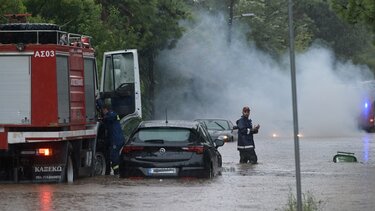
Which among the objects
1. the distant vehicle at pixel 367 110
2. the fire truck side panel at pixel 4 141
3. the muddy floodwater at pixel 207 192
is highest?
→ the distant vehicle at pixel 367 110

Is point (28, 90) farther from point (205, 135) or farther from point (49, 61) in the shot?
point (205, 135)

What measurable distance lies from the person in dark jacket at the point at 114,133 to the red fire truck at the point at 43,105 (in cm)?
110

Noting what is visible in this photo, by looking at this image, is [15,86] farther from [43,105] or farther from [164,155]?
[164,155]

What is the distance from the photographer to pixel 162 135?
20.3 metres

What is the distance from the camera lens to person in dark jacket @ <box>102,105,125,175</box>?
878 inches

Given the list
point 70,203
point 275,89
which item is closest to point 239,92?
point 275,89

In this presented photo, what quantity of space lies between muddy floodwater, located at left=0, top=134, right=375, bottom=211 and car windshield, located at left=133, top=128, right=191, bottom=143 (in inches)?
35.1

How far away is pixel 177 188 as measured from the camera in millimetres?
18078

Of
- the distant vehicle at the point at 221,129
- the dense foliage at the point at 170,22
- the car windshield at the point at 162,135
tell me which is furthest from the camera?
the distant vehicle at the point at 221,129

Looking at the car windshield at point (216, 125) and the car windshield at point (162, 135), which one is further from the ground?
the car windshield at point (216, 125)

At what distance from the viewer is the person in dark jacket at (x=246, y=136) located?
2616 centimetres

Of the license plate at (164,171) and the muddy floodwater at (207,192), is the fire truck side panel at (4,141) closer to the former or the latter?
the muddy floodwater at (207,192)

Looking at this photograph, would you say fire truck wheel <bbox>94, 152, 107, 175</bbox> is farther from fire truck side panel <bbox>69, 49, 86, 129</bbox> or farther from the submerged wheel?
the submerged wheel

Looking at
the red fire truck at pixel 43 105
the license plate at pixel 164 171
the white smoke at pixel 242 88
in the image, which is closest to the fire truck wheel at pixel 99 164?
the red fire truck at pixel 43 105
